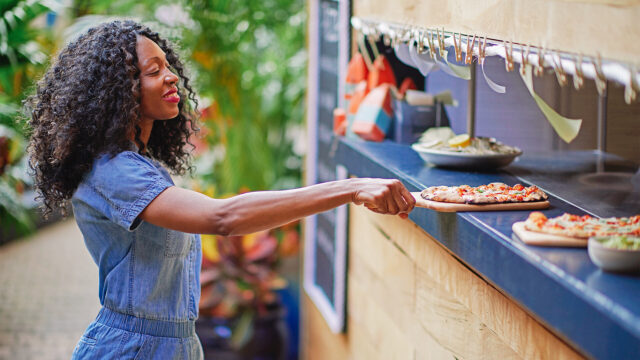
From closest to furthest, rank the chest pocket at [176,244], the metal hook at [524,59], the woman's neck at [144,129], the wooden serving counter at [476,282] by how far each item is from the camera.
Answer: the wooden serving counter at [476,282], the metal hook at [524,59], the chest pocket at [176,244], the woman's neck at [144,129]

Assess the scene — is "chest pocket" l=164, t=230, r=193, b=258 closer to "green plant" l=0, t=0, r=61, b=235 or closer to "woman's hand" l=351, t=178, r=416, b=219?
"woman's hand" l=351, t=178, r=416, b=219

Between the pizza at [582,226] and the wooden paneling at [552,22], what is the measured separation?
1.21 ft

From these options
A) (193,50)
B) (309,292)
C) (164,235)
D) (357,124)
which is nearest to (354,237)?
(357,124)

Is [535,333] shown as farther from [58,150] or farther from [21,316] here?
[21,316]

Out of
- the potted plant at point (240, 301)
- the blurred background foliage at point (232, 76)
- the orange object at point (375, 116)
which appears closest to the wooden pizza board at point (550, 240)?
the orange object at point (375, 116)

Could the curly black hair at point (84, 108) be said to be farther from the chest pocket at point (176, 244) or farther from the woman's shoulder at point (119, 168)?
the chest pocket at point (176, 244)

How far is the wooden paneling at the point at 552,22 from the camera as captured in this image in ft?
4.06

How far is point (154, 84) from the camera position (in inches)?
76.5

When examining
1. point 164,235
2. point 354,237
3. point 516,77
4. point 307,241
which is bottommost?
point 307,241

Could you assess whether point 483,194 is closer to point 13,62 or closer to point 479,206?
point 479,206

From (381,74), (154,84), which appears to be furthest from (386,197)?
(381,74)

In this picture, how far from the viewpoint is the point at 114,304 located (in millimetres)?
1907

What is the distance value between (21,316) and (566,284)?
19.8 ft

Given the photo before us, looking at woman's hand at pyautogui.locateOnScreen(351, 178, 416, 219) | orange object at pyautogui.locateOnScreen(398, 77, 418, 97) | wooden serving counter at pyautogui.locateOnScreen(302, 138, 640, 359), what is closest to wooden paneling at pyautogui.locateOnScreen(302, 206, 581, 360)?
wooden serving counter at pyautogui.locateOnScreen(302, 138, 640, 359)
